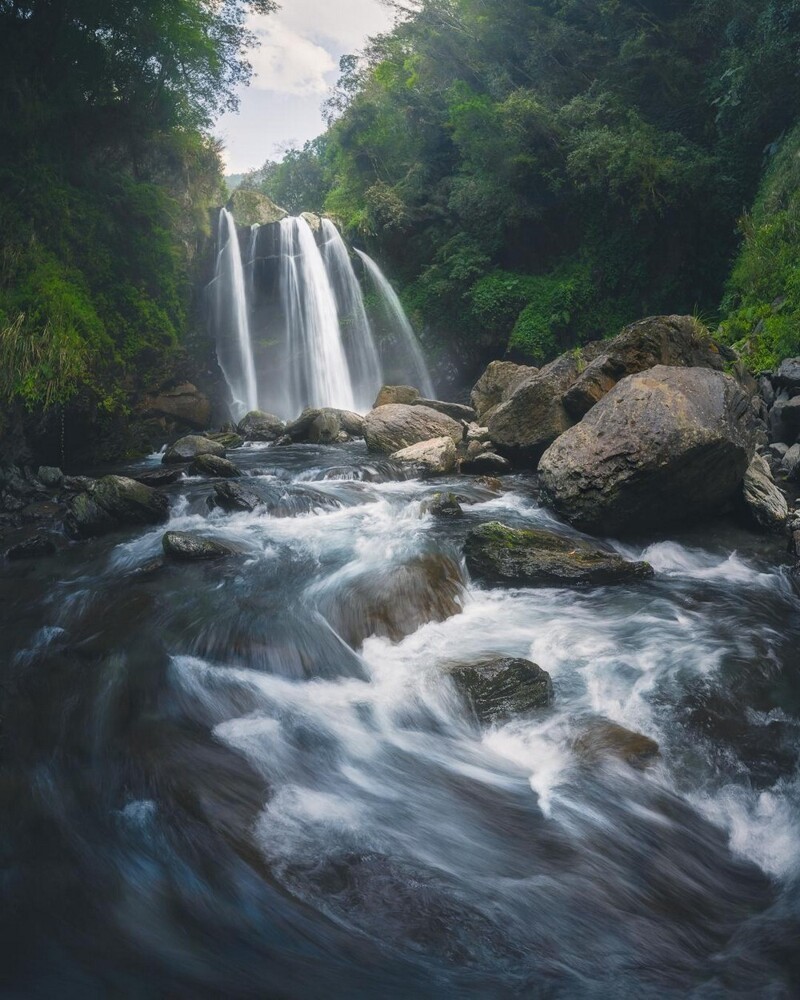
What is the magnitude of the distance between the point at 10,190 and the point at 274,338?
978 cm

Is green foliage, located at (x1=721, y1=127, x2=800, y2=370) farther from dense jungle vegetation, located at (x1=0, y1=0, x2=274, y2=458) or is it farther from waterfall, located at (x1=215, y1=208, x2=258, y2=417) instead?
waterfall, located at (x1=215, y1=208, x2=258, y2=417)

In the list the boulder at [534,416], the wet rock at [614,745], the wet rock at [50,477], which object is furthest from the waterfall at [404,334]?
the wet rock at [614,745]

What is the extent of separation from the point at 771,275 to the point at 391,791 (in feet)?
44.9

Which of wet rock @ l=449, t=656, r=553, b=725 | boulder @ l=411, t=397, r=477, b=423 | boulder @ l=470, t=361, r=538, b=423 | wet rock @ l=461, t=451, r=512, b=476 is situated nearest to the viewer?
wet rock @ l=449, t=656, r=553, b=725

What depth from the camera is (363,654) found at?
500cm

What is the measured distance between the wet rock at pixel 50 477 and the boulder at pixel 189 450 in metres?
1.94

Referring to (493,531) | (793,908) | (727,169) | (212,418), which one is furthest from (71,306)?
(727,169)

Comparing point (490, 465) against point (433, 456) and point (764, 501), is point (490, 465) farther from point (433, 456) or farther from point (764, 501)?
point (764, 501)

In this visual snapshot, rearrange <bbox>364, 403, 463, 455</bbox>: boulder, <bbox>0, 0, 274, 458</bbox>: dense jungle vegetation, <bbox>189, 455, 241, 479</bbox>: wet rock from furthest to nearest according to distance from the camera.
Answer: <bbox>364, 403, 463, 455</bbox>: boulder
<bbox>0, 0, 274, 458</bbox>: dense jungle vegetation
<bbox>189, 455, 241, 479</bbox>: wet rock

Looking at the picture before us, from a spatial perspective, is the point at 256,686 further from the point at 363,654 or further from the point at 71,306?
the point at 71,306

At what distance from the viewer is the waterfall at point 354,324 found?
20828 millimetres

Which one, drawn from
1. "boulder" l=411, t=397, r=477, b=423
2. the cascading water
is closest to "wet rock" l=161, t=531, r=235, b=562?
"boulder" l=411, t=397, r=477, b=423

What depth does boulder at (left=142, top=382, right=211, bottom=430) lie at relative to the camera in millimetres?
15547

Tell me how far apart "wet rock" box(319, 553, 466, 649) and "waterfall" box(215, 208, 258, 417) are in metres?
15.5
